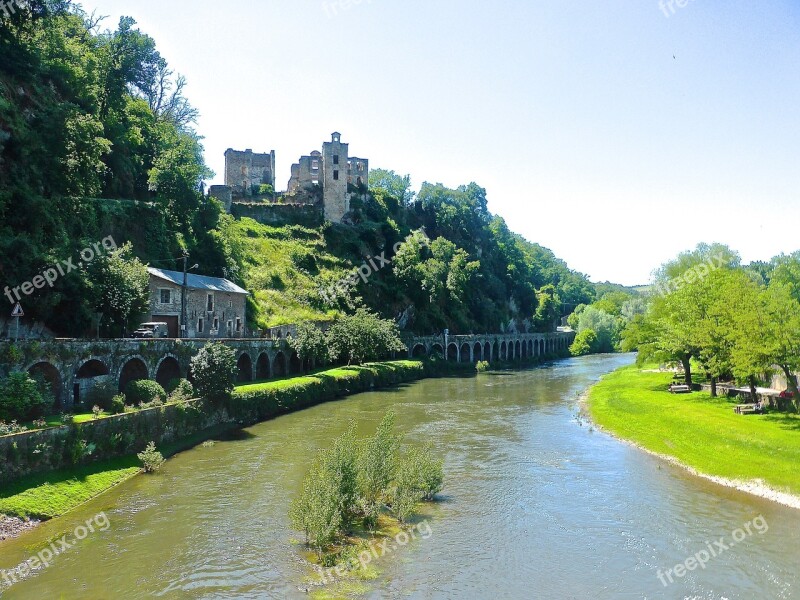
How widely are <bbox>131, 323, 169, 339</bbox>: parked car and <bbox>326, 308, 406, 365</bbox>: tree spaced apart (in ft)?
71.8

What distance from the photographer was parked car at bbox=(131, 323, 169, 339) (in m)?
49.0

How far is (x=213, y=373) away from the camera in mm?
42531

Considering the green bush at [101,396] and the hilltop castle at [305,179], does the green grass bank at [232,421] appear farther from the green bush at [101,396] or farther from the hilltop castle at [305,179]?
the hilltop castle at [305,179]

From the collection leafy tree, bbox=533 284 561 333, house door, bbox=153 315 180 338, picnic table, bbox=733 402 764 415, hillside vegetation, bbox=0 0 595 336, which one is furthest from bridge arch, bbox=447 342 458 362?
picnic table, bbox=733 402 764 415

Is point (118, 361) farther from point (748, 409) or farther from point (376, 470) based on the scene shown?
point (748, 409)

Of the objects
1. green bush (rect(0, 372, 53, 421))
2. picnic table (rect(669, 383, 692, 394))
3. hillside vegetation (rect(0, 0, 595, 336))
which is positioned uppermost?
hillside vegetation (rect(0, 0, 595, 336))

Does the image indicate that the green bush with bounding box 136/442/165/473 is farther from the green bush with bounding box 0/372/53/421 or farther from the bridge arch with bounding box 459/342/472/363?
the bridge arch with bounding box 459/342/472/363

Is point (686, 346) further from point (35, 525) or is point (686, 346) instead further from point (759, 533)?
point (35, 525)

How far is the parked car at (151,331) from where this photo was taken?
161ft

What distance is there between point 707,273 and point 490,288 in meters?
91.7

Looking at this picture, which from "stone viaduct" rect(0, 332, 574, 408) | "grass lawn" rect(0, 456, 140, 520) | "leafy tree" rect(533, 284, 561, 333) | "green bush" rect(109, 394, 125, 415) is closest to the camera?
"grass lawn" rect(0, 456, 140, 520)

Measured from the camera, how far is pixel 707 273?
5681cm

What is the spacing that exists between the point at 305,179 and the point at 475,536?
10366 cm

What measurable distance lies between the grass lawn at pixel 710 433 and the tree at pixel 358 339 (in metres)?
29.0
